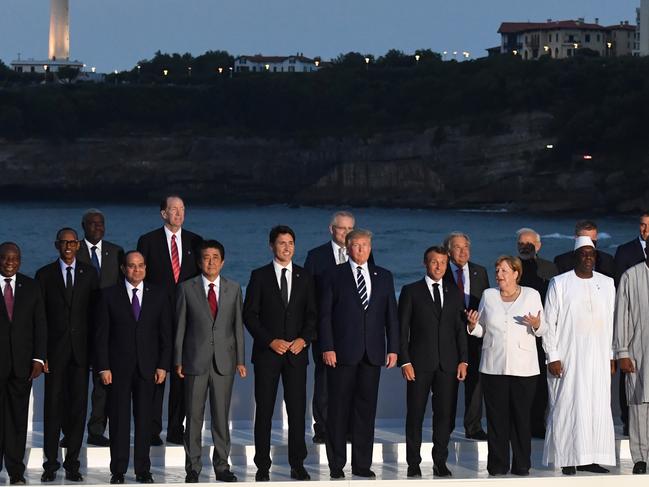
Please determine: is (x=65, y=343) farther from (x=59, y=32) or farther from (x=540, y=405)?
(x=59, y=32)

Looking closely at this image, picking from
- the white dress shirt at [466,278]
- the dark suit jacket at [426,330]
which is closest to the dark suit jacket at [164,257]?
the dark suit jacket at [426,330]

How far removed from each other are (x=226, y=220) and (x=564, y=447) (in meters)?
82.9

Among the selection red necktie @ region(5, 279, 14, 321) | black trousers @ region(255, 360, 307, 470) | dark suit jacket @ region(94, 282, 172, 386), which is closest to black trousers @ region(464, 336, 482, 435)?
black trousers @ region(255, 360, 307, 470)

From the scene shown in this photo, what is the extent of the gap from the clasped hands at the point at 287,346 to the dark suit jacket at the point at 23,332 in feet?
4.17

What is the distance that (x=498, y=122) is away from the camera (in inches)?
3883

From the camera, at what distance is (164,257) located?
8008mm

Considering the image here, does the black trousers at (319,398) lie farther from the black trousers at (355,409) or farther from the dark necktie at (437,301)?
the dark necktie at (437,301)

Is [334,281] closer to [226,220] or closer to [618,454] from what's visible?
[618,454]

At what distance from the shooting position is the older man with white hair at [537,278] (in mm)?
8281

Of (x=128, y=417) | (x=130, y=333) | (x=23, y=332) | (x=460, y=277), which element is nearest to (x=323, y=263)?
(x=460, y=277)

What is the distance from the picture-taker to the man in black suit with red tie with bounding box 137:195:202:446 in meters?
7.90

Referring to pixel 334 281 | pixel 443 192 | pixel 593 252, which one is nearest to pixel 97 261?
pixel 334 281

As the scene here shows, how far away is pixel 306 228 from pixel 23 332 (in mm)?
77746

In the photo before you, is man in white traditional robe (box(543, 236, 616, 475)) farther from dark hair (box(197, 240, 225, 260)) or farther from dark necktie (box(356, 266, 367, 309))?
dark hair (box(197, 240, 225, 260))
